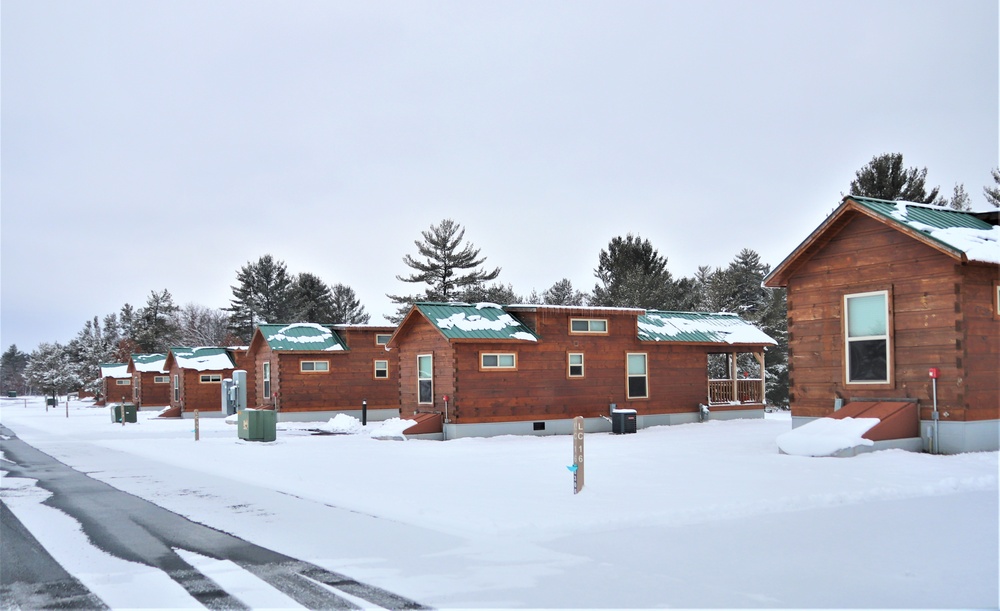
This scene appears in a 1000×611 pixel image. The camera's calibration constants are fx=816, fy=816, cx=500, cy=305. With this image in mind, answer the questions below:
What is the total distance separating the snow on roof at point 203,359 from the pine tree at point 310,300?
66.7ft

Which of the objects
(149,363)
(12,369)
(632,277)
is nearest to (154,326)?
(149,363)

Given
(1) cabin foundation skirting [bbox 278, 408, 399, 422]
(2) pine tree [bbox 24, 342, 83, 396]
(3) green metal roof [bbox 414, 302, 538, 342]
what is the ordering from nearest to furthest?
(3) green metal roof [bbox 414, 302, 538, 342], (1) cabin foundation skirting [bbox 278, 408, 399, 422], (2) pine tree [bbox 24, 342, 83, 396]

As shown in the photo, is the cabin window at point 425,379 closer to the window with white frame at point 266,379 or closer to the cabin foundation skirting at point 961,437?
the window with white frame at point 266,379

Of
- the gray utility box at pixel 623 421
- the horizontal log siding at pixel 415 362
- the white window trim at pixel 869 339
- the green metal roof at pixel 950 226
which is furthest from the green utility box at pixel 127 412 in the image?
the green metal roof at pixel 950 226

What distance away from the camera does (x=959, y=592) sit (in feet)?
23.1

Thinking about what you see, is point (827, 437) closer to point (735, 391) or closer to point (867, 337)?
point (867, 337)

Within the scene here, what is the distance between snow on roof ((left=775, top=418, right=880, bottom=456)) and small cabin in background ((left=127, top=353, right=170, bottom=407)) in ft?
160

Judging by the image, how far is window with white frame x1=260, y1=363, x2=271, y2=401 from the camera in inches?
1516

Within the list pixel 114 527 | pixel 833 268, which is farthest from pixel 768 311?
pixel 114 527

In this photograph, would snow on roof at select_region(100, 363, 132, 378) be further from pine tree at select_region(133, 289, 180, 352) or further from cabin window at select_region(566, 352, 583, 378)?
cabin window at select_region(566, 352, 583, 378)

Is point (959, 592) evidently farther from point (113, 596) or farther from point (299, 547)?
point (113, 596)

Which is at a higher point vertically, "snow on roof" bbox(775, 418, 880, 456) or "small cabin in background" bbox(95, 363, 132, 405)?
"snow on roof" bbox(775, 418, 880, 456)

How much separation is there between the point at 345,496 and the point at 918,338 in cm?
1203

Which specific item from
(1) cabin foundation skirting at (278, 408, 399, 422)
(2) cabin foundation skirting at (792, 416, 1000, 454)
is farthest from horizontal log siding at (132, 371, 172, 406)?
(2) cabin foundation skirting at (792, 416, 1000, 454)
